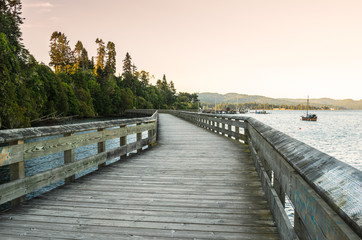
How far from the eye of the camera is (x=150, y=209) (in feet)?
11.0

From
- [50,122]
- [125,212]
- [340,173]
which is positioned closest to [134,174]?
[125,212]

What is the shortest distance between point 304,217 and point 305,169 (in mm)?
304

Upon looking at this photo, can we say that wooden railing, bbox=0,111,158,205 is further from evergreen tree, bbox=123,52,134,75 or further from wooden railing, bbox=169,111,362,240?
evergreen tree, bbox=123,52,134,75

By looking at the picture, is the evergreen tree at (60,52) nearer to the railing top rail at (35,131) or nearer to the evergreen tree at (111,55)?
the evergreen tree at (111,55)

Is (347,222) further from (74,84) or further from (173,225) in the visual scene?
(74,84)

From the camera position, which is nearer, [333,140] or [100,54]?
[333,140]

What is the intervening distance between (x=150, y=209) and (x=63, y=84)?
2242 inches

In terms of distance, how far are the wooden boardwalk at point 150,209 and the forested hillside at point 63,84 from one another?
21809mm

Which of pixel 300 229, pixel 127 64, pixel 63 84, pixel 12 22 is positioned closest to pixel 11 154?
pixel 300 229

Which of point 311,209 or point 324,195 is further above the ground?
point 324,195

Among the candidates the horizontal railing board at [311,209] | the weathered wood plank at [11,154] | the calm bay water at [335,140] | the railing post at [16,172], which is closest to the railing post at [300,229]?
the horizontal railing board at [311,209]

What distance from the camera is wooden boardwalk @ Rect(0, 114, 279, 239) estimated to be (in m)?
2.73

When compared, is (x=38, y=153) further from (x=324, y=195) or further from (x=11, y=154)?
(x=324, y=195)

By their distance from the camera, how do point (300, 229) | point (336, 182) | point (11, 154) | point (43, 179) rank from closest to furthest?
point (336, 182) < point (300, 229) < point (11, 154) < point (43, 179)
